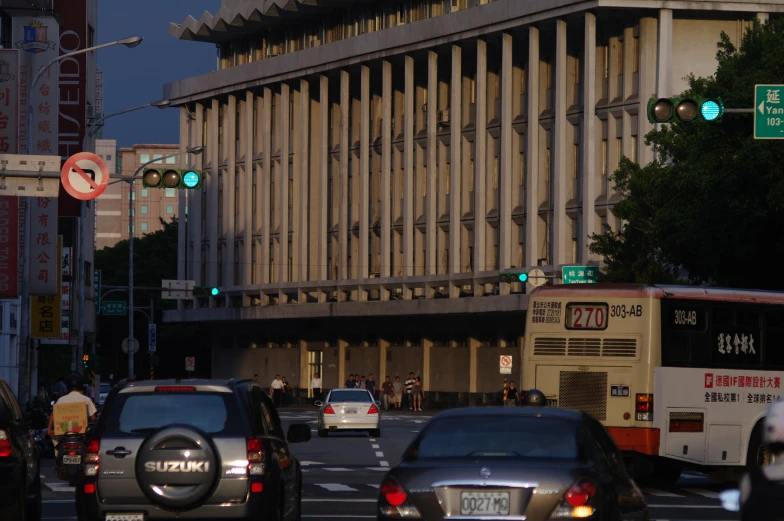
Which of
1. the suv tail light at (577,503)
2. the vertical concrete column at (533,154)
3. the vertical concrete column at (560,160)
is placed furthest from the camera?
the vertical concrete column at (533,154)

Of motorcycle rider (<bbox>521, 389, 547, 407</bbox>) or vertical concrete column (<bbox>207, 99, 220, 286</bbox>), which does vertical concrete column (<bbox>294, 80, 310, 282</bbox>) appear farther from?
motorcycle rider (<bbox>521, 389, 547, 407</bbox>)

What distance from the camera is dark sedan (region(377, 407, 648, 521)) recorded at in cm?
1093

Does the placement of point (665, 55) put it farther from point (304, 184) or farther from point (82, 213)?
point (304, 184)

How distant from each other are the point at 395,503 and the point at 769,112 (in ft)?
53.8

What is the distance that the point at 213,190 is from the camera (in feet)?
307

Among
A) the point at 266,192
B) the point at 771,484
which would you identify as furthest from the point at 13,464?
the point at 266,192

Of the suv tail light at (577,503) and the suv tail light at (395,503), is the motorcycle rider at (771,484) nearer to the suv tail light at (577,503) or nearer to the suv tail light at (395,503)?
the suv tail light at (577,503)

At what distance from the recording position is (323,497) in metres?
21.8

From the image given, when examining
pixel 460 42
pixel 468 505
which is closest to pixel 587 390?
pixel 468 505

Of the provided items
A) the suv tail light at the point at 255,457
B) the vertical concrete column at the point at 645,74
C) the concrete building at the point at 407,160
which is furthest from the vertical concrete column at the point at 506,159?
the suv tail light at the point at 255,457

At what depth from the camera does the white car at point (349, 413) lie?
1730 inches

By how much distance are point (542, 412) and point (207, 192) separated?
8359 cm

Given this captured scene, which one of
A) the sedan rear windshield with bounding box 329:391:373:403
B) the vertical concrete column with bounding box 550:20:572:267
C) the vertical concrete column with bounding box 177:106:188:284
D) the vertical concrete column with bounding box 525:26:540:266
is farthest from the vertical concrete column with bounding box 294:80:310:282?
the sedan rear windshield with bounding box 329:391:373:403

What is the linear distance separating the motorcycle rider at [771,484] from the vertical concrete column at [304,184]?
75671 mm
